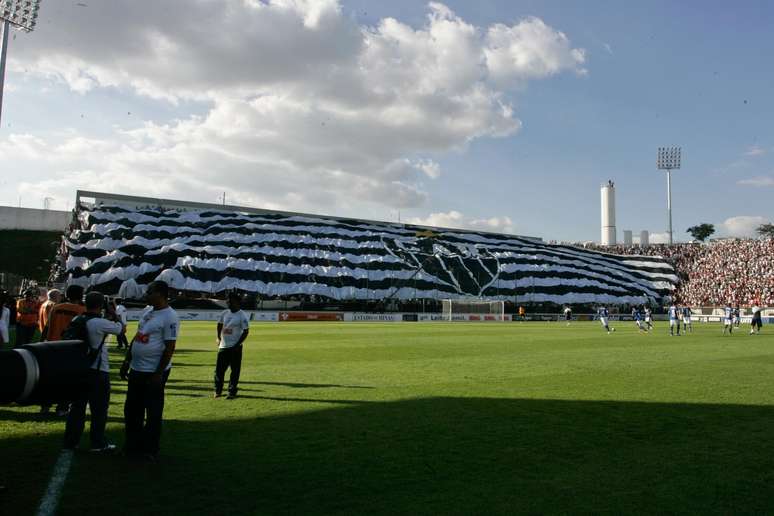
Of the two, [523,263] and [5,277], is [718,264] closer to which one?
[523,263]

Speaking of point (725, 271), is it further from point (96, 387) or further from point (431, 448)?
point (96, 387)

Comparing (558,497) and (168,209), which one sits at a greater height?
(168,209)

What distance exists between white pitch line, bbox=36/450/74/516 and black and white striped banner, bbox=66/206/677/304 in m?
55.5

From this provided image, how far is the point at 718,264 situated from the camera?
74750mm

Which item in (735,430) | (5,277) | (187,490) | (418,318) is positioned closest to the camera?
(187,490)

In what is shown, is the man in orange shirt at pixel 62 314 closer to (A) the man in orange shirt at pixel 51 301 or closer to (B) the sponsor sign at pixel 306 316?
(A) the man in orange shirt at pixel 51 301

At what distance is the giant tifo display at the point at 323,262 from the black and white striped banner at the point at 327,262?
13 cm

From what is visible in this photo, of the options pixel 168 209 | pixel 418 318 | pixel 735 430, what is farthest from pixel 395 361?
pixel 168 209

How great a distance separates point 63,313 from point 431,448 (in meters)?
6.19

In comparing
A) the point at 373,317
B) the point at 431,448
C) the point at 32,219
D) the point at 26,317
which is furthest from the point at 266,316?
the point at 32,219

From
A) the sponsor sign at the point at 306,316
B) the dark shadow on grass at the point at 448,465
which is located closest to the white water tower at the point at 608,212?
the sponsor sign at the point at 306,316

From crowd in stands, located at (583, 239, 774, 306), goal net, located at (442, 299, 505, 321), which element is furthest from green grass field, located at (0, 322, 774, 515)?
crowd in stands, located at (583, 239, 774, 306)

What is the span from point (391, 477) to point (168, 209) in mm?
81312

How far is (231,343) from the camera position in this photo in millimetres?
11328
